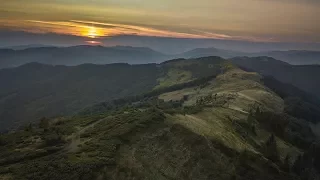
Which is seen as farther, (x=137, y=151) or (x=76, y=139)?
(x=76, y=139)

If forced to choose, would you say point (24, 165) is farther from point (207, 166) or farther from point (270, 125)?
point (270, 125)

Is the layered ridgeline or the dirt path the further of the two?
the dirt path

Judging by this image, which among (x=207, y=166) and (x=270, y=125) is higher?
(x=207, y=166)

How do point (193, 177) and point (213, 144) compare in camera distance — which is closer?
point (193, 177)

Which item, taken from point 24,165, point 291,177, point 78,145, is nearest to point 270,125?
point 291,177

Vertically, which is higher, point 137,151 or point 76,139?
point 137,151

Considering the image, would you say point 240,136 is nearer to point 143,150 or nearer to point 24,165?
point 143,150

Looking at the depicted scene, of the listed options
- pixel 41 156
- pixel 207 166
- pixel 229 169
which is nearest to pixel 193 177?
pixel 207 166

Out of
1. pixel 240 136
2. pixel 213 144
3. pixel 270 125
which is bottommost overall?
pixel 270 125

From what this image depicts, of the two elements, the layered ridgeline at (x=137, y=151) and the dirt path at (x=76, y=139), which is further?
the dirt path at (x=76, y=139)

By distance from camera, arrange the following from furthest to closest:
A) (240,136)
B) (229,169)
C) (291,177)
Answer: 1. (240,136)
2. (291,177)
3. (229,169)

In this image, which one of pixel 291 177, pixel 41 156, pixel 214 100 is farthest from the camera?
pixel 214 100
